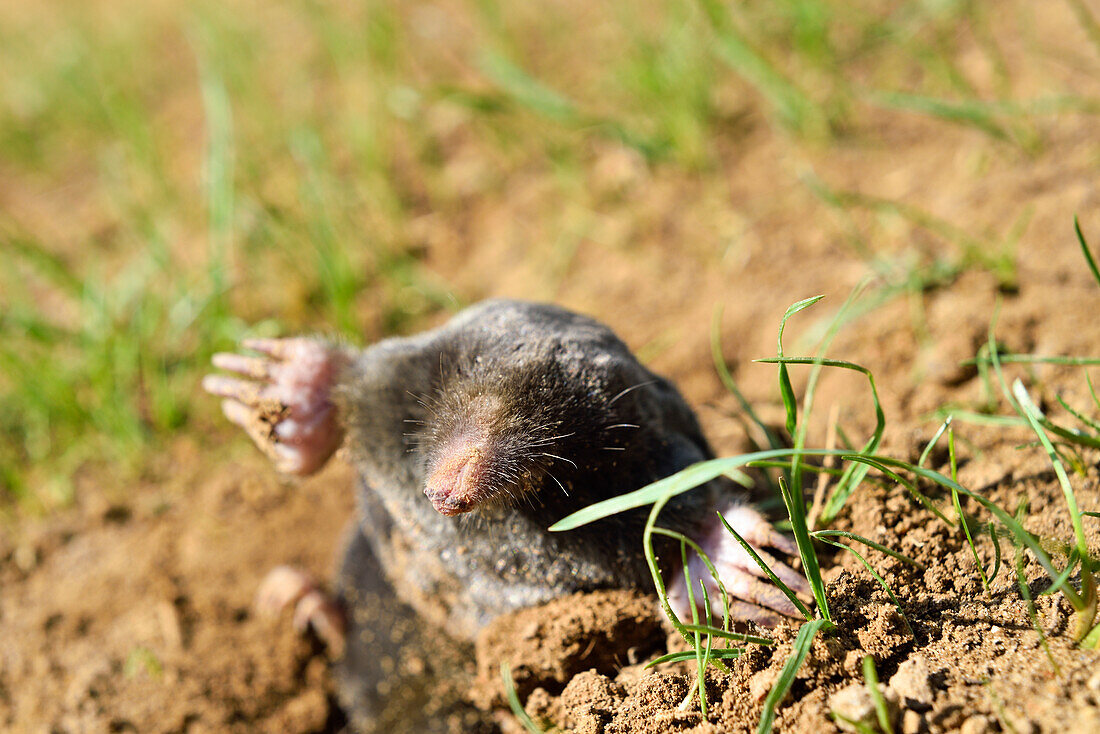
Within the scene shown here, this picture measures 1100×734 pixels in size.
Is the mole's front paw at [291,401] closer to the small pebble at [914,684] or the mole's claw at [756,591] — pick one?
the mole's claw at [756,591]

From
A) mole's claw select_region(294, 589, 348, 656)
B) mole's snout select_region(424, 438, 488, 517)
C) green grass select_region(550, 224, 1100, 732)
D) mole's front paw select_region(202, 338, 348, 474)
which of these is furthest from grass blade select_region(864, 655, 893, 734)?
mole's claw select_region(294, 589, 348, 656)

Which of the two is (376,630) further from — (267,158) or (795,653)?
(267,158)

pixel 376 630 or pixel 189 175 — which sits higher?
pixel 189 175

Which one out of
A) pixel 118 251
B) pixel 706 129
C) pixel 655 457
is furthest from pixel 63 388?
pixel 706 129

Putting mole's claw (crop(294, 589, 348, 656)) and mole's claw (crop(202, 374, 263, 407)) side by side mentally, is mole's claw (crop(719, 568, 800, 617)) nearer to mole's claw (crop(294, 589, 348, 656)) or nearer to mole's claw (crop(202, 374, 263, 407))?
mole's claw (crop(202, 374, 263, 407))

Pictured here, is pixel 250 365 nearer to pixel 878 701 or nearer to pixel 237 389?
pixel 237 389

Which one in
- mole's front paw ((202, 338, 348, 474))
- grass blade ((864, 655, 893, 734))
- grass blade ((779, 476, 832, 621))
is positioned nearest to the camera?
grass blade ((864, 655, 893, 734))
